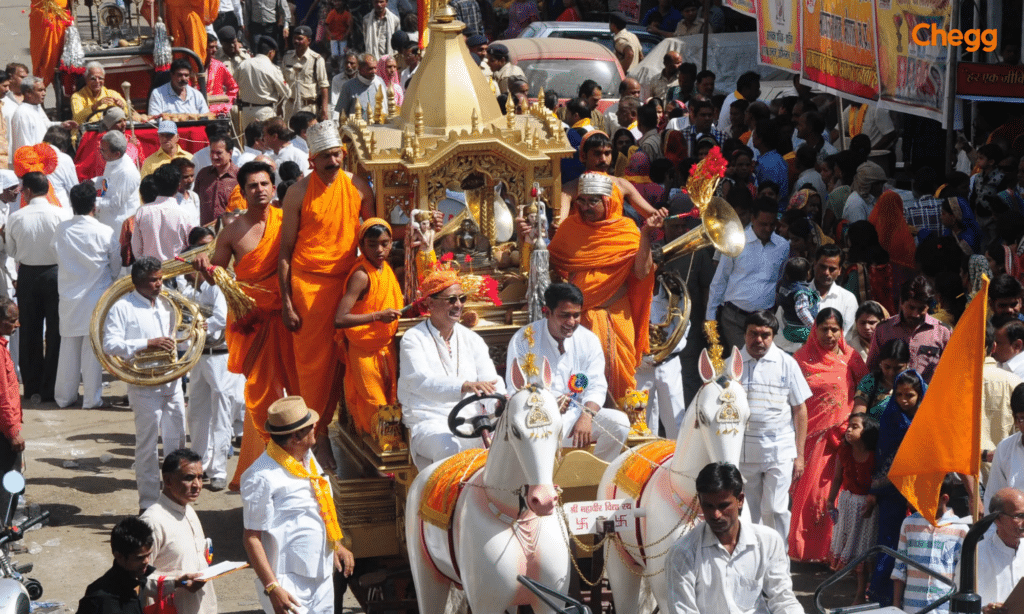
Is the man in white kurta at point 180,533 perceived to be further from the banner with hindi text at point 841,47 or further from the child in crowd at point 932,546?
the banner with hindi text at point 841,47

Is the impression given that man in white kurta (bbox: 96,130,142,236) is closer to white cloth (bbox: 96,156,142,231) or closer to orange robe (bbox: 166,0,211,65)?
white cloth (bbox: 96,156,142,231)

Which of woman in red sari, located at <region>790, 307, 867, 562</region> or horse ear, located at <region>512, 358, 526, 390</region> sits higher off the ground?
horse ear, located at <region>512, 358, 526, 390</region>

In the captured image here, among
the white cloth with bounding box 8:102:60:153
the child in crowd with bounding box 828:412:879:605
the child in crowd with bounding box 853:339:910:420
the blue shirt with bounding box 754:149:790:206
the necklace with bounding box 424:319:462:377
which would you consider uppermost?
the white cloth with bounding box 8:102:60:153

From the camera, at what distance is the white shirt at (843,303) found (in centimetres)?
1054

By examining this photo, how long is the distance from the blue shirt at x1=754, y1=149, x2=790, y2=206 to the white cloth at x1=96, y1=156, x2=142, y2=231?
18.5 ft

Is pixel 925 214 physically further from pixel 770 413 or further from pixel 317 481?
pixel 317 481

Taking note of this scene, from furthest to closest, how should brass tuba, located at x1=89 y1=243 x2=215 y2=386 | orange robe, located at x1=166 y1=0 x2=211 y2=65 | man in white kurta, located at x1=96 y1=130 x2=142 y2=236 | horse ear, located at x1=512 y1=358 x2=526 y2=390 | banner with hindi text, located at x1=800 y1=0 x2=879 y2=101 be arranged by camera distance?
orange robe, located at x1=166 y1=0 x2=211 y2=65 → banner with hindi text, located at x1=800 y1=0 x2=879 y2=101 → man in white kurta, located at x1=96 y1=130 x2=142 y2=236 → brass tuba, located at x1=89 y1=243 x2=215 y2=386 → horse ear, located at x1=512 y1=358 x2=526 y2=390

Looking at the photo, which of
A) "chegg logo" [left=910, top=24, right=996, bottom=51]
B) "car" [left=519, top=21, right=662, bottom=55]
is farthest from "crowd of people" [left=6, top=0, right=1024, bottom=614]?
"car" [left=519, top=21, right=662, bottom=55]

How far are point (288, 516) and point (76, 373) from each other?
680 centimetres

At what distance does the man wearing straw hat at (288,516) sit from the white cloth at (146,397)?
3.53 m

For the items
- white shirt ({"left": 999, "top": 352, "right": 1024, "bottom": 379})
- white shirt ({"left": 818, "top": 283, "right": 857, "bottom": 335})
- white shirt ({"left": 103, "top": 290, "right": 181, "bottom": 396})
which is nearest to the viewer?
white shirt ({"left": 999, "top": 352, "right": 1024, "bottom": 379})

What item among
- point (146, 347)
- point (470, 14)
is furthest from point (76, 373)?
point (470, 14)

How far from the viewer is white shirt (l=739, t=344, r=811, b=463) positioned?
29.9 ft

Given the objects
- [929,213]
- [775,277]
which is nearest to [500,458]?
[775,277]
